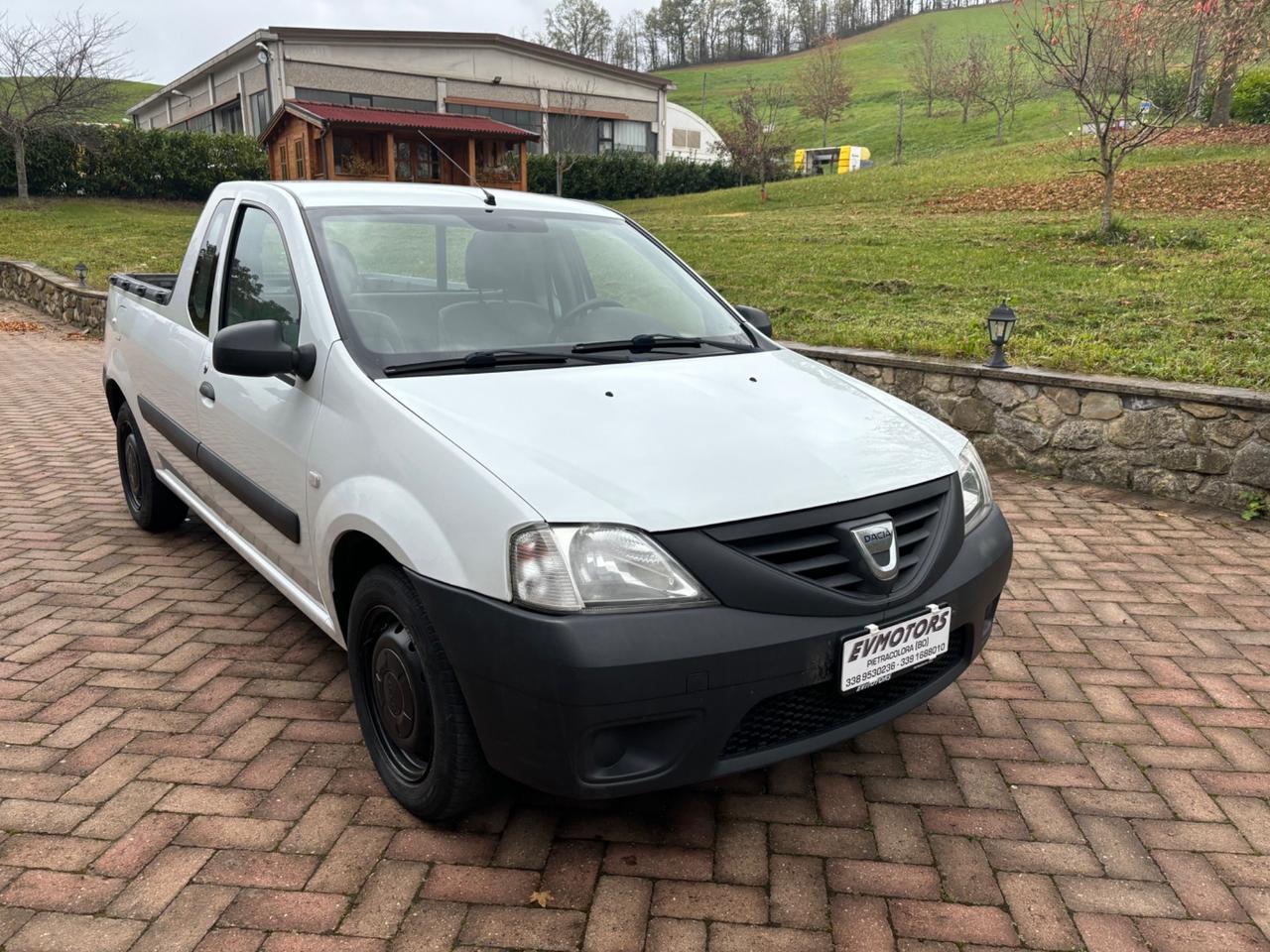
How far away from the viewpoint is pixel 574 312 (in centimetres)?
342

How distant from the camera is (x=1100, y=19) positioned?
46.4 ft

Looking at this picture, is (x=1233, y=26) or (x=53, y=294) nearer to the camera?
(x=53, y=294)

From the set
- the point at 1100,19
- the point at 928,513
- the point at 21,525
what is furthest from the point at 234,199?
the point at 1100,19

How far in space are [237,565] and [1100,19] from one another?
1498 centimetres

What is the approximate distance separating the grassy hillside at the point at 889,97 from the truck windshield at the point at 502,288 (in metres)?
26.9

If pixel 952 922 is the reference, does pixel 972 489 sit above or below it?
above

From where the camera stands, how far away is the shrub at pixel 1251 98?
2352cm

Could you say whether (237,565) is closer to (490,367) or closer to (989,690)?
(490,367)

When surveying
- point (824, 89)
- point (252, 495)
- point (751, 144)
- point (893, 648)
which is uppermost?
point (824, 89)

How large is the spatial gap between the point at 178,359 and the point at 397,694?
7.47 feet

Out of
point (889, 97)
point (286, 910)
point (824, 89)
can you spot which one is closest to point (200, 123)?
point (824, 89)

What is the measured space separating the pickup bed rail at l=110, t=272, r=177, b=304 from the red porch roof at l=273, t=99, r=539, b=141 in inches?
807

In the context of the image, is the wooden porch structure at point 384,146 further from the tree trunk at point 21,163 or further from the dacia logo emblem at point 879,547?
the dacia logo emblem at point 879,547

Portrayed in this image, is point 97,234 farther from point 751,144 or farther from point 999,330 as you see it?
point 999,330
